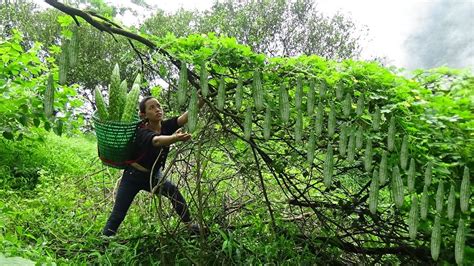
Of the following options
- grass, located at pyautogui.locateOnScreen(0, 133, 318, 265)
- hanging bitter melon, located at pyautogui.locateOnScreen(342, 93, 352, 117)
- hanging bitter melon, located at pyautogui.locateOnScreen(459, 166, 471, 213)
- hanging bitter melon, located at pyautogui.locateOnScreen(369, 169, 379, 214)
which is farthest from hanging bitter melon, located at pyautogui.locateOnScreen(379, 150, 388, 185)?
grass, located at pyautogui.locateOnScreen(0, 133, 318, 265)

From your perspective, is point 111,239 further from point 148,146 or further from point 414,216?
point 414,216

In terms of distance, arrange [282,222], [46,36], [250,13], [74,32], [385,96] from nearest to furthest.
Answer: [74,32] < [385,96] < [282,222] < [46,36] < [250,13]

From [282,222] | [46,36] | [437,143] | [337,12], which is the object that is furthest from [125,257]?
[337,12]

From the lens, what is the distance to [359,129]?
9.95 feet

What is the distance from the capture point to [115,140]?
3.63 m

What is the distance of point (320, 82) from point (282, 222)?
6.06 feet

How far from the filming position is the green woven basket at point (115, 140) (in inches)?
139

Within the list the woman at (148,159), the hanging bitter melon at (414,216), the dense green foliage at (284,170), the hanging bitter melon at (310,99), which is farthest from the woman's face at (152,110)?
the hanging bitter melon at (414,216)

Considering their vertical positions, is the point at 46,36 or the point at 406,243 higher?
the point at 46,36

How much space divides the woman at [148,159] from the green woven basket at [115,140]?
0.40 ft

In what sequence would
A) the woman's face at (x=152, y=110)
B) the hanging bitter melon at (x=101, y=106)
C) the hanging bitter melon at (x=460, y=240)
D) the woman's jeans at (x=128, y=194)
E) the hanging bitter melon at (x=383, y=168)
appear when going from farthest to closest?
the woman's jeans at (x=128, y=194), the woman's face at (x=152, y=110), the hanging bitter melon at (x=101, y=106), the hanging bitter melon at (x=383, y=168), the hanging bitter melon at (x=460, y=240)

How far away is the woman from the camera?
390cm

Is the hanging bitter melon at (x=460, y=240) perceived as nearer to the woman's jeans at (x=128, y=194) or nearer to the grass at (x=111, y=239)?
the grass at (x=111, y=239)

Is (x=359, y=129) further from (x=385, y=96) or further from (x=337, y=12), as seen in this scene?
(x=337, y=12)
